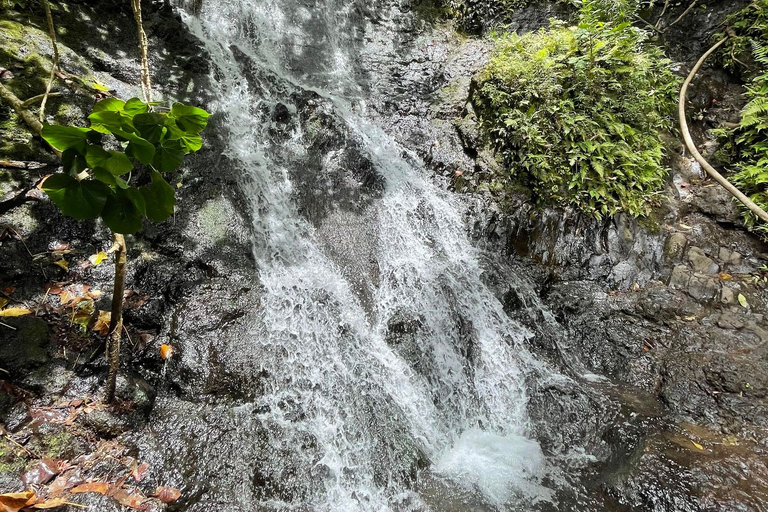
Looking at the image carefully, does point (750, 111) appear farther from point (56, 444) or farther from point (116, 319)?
point (56, 444)

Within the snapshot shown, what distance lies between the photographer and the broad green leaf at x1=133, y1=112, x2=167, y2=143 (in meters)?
1.39

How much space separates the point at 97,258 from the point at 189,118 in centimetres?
336

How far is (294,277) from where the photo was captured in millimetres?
4930

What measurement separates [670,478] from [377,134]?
6.27 m

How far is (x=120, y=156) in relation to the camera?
1.42 m

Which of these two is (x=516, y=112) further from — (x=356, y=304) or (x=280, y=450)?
(x=280, y=450)

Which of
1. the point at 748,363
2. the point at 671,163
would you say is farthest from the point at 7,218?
the point at 671,163

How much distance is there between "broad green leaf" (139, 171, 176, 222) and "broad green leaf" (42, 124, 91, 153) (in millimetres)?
332

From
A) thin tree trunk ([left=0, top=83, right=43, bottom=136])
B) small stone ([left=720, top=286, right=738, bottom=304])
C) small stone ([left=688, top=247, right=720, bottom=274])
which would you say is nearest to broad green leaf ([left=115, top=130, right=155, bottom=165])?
thin tree trunk ([left=0, top=83, right=43, bottom=136])

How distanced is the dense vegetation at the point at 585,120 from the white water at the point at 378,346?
1.66 metres

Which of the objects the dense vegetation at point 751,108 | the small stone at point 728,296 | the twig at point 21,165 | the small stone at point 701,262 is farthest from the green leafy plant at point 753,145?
the twig at point 21,165

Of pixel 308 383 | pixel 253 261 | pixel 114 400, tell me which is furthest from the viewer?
pixel 253 261

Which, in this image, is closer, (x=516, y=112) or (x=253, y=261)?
(x=253, y=261)

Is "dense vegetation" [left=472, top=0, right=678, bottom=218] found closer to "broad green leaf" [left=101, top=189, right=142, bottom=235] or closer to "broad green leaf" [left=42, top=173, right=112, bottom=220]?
"broad green leaf" [left=101, top=189, right=142, bottom=235]
